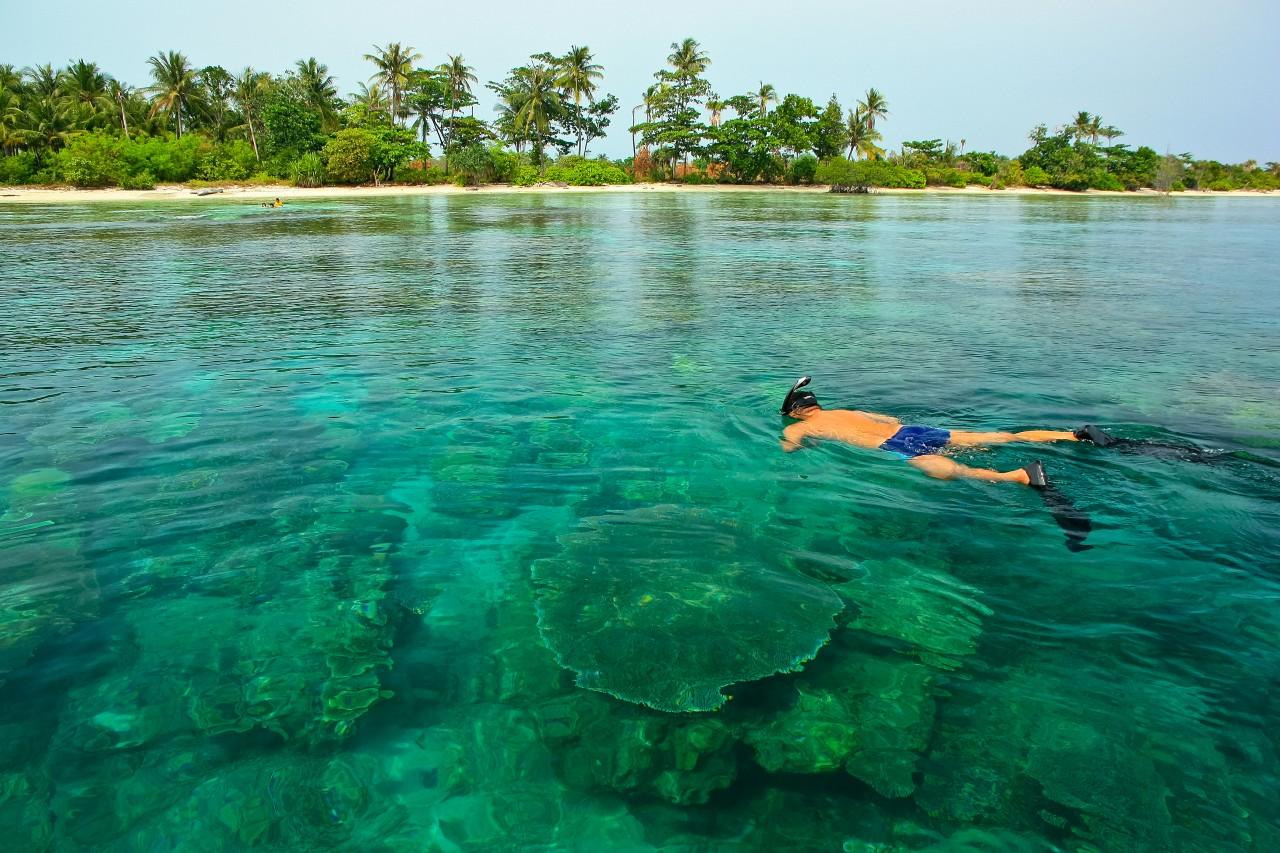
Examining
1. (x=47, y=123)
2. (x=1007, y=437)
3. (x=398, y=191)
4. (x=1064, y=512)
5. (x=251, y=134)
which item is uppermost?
(x=251, y=134)

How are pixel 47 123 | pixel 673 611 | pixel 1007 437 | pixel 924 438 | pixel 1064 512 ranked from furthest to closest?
pixel 47 123, pixel 1007 437, pixel 924 438, pixel 1064 512, pixel 673 611

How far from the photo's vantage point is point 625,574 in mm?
5461

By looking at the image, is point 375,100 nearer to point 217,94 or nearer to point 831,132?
point 217,94

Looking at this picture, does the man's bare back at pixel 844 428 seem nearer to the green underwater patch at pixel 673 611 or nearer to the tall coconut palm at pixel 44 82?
the green underwater patch at pixel 673 611

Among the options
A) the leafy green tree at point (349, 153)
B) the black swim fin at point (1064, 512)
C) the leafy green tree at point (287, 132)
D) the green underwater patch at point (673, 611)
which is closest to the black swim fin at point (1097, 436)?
the black swim fin at point (1064, 512)

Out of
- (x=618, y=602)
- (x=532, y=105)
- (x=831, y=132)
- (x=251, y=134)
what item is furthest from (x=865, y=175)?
(x=618, y=602)

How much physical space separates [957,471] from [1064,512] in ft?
3.82

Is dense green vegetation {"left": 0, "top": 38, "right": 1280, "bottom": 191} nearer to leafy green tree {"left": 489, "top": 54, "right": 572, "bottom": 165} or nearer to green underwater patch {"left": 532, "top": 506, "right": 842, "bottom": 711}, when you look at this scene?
leafy green tree {"left": 489, "top": 54, "right": 572, "bottom": 165}

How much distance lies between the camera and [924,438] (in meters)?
7.71

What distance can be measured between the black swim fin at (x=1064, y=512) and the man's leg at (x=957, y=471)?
0.13m

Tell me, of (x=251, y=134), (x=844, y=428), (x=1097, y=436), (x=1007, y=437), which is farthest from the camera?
(x=251, y=134)

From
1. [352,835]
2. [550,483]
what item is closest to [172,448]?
[550,483]

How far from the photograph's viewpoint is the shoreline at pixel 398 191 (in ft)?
194

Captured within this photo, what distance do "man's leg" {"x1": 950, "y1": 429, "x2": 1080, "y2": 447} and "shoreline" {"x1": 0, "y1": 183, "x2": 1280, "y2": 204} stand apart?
6287 cm
